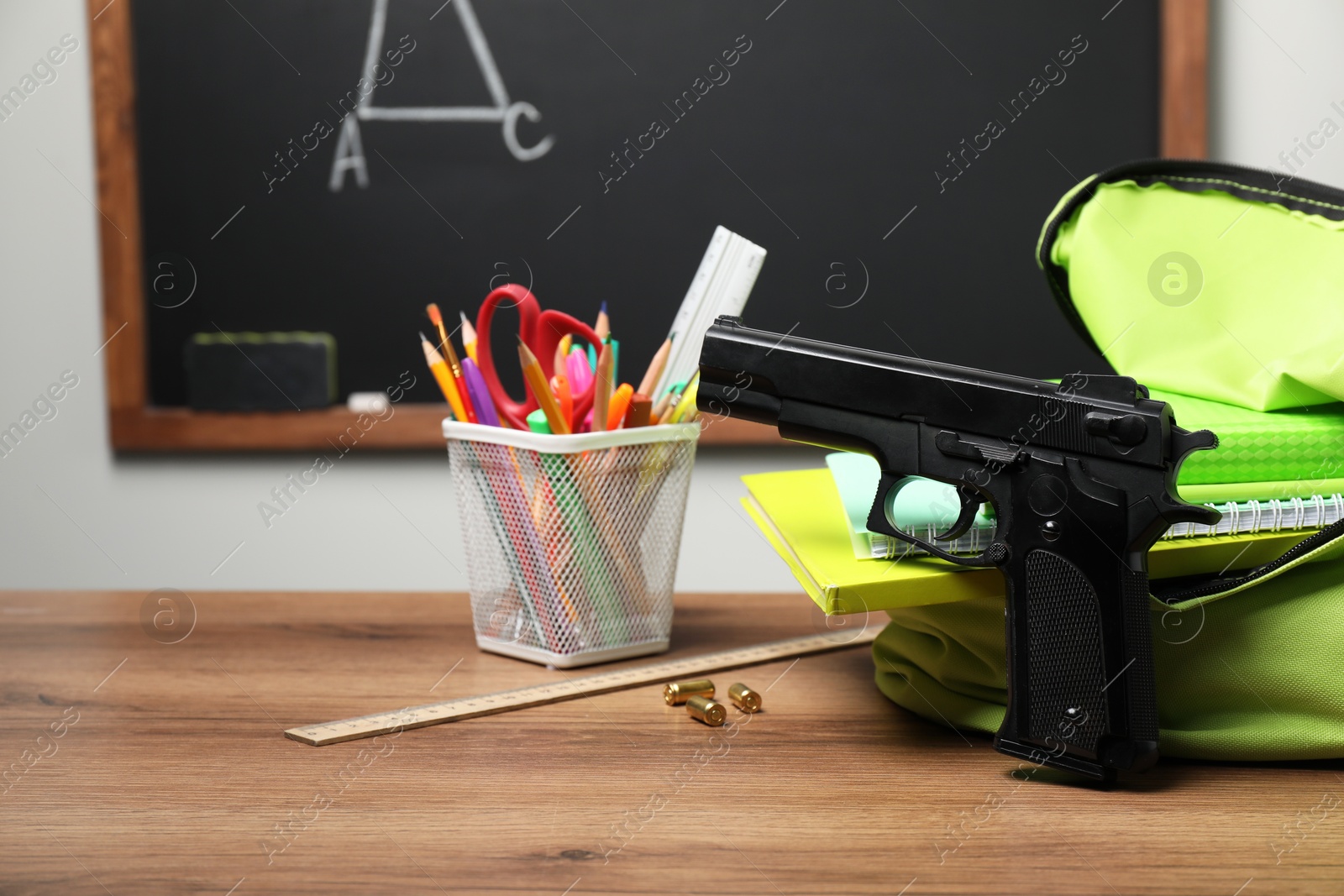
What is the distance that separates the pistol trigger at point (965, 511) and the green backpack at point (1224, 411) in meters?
0.04

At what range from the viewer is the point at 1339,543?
0.50 meters

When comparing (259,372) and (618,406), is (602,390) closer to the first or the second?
(618,406)

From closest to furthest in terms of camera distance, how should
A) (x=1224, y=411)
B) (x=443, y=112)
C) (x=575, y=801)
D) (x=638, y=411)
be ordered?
1. (x=575, y=801)
2. (x=1224, y=411)
3. (x=638, y=411)
4. (x=443, y=112)

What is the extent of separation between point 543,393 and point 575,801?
0.27 metres

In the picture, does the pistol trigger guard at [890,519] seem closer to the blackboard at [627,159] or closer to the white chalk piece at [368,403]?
the blackboard at [627,159]

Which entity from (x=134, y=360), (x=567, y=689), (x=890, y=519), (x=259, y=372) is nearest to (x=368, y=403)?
(x=259, y=372)

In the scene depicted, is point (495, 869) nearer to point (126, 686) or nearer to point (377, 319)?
point (126, 686)

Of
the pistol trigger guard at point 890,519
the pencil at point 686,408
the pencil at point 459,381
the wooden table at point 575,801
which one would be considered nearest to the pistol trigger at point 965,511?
the pistol trigger guard at point 890,519

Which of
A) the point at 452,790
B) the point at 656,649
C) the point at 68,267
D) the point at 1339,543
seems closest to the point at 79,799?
the point at 452,790

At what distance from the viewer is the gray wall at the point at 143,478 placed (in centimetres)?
137

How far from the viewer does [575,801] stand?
47 cm

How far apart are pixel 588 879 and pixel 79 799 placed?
25 centimetres

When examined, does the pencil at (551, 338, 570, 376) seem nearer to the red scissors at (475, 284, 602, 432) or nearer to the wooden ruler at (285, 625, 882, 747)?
the red scissors at (475, 284, 602, 432)

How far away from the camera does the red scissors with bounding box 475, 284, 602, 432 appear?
686 millimetres
